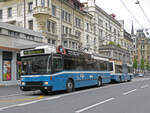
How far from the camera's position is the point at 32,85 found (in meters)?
14.3

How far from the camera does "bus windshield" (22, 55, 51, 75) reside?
1402cm

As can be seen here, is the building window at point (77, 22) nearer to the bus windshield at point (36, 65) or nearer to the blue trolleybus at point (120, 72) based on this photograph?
the blue trolleybus at point (120, 72)

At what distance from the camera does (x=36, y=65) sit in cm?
1430

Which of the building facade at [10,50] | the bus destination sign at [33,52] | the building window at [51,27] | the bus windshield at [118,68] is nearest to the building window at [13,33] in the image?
the building facade at [10,50]

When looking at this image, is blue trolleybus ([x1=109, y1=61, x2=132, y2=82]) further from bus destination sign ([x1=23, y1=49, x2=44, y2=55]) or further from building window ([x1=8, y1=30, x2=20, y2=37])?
bus destination sign ([x1=23, y1=49, x2=44, y2=55])

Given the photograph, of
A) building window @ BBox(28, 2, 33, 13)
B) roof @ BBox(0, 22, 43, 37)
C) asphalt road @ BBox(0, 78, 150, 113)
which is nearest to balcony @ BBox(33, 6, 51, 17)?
building window @ BBox(28, 2, 33, 13)

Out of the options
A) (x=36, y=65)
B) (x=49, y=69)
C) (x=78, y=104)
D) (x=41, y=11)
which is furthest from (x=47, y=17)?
(x=78, y=104)

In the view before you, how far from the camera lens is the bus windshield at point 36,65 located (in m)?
14.0

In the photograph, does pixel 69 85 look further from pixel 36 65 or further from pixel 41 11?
pixel 41 11

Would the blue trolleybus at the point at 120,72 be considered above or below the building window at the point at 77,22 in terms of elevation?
below

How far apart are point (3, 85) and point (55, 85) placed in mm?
11378

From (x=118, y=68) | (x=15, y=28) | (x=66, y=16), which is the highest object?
(x=66, y=16)

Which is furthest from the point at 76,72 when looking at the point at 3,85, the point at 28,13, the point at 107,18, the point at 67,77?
the point at 107,18

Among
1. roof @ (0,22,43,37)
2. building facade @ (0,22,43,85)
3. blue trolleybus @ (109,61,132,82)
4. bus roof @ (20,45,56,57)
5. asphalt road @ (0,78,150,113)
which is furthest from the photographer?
blue trolleybus @ (109,61,132,82)
